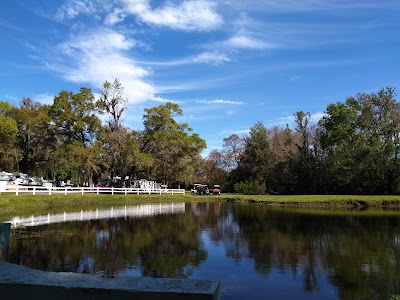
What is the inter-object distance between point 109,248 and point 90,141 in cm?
3687

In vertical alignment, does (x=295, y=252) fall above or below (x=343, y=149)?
below

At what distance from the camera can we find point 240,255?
12953mm

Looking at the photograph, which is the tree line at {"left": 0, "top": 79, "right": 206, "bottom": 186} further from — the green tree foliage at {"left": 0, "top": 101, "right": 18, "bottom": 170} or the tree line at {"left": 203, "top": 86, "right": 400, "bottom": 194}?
the tree line at {"left": 203, "top": 86, "right": 400, "bottom": 194}

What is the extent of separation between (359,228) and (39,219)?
60.7 feet

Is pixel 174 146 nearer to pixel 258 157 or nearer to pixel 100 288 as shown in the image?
pixel 258 157

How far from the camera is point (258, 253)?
13.2m

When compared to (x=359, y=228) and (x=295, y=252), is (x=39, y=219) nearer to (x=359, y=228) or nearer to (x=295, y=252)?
(x=295, y=252)

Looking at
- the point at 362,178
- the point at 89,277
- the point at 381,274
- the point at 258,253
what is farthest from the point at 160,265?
the point at 362,178

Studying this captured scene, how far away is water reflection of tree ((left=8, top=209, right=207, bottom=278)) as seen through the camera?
10.6 m

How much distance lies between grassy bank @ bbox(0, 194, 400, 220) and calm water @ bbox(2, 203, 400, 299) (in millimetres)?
8084

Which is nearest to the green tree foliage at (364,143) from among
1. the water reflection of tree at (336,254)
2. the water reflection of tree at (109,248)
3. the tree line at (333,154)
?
the tree line at (333,154)

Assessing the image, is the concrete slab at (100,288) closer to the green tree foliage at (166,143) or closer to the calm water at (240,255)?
the calm water at (240,255)

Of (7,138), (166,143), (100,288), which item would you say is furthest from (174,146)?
(100,288)

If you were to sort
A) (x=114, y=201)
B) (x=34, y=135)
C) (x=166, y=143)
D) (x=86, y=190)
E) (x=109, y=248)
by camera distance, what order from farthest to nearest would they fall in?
(x=166, y=143) < (x=34, y=135) < (x=86, y=190) < (x=114, y=201) < (x=109, y=248)
